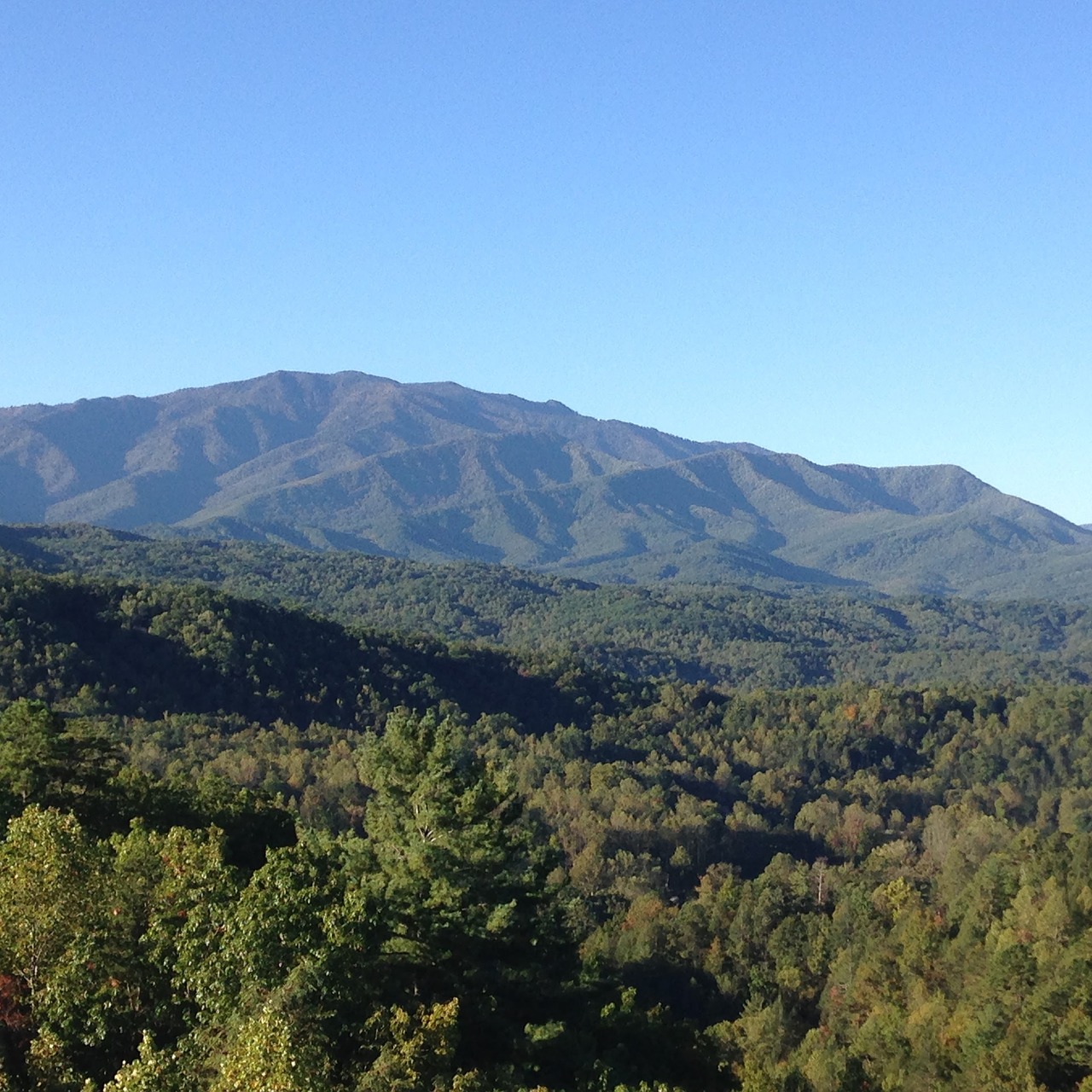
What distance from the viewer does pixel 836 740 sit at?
149000mm

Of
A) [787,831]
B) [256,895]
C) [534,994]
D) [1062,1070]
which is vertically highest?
[256,895]

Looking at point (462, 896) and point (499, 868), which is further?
point (499, 868)

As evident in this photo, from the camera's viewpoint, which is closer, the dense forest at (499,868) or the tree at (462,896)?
the dense forest at (499,868)

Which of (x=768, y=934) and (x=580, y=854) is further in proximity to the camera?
(x=580, y=854)

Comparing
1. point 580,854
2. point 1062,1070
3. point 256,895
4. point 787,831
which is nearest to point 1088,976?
point 1062,1070

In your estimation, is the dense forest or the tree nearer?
the dense forest

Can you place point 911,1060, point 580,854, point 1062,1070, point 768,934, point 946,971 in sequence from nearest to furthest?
point 1062,1070 → point 911,1060 → point 946,971 → point 768,934 → point 580,854

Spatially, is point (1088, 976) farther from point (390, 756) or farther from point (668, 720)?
point (668, 720)

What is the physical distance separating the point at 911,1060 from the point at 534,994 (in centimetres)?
2601

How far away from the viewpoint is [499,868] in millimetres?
29062

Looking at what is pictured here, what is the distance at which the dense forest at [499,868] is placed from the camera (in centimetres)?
1850

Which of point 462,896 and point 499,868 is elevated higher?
point 499,868

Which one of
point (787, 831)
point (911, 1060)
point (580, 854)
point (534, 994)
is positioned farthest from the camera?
point (787, 831)

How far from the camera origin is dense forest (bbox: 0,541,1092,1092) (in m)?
18.5
